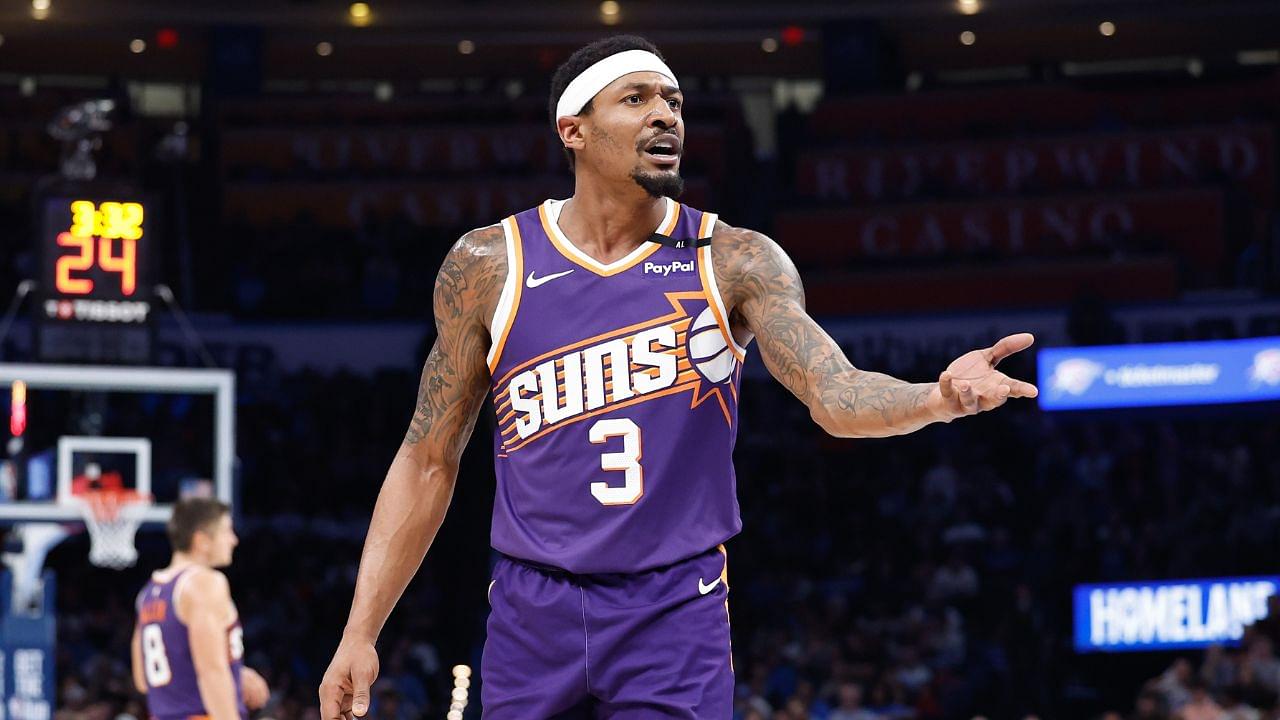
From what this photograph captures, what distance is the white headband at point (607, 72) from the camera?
4.14 meters

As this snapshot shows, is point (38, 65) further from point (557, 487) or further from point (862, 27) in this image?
point (557, 487)

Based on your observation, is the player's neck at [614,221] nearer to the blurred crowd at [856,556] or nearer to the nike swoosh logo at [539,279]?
the nike swoosh logo at [539,279]

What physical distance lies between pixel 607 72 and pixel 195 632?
191 inches

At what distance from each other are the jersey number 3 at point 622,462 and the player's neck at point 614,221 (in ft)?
1.37

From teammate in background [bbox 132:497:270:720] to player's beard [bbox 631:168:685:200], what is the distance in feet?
15.6

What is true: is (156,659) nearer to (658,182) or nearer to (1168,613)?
(658,182)

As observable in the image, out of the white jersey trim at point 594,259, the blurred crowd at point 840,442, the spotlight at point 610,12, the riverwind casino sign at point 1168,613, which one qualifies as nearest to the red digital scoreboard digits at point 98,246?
the blurred crowd at point 840,442

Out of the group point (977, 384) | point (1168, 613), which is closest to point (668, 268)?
point (977, 384)

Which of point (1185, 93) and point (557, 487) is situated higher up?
point (1185, 93)

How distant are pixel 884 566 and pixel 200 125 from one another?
40.7ft

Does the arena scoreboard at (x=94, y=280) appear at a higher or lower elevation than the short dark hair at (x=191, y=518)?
higher

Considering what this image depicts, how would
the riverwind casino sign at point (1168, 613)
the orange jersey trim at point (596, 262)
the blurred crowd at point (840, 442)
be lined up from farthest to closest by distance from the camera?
1. the blurred crowd at point (840, 442)
2. the riverwind casino sign at point (1168, 613)
3. the orange jersey trim at point (596, 262)

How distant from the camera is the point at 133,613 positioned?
61.9ft

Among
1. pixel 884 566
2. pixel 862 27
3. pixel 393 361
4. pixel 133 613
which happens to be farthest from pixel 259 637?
pixel 862 27
